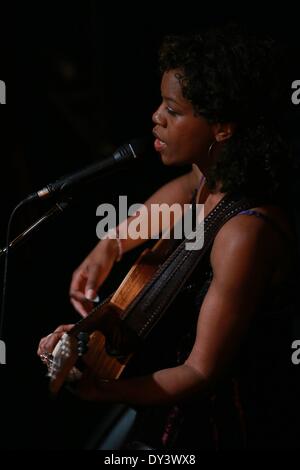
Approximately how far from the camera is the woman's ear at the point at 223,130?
5.67 feet

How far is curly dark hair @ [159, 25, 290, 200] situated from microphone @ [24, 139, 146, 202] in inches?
8.6

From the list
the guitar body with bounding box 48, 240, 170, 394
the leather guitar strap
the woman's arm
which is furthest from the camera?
the leather guitar strap

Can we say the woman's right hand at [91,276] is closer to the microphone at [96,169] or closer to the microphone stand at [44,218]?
the microphone stand at [44,218]

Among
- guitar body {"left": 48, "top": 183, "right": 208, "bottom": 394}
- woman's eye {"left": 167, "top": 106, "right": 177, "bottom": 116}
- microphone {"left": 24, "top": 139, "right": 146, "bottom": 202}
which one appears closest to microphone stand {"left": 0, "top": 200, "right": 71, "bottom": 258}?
microphone {"left": 24, "top": 139, "right": 146, "bottom": 202}

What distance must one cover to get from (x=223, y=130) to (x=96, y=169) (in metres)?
0.39

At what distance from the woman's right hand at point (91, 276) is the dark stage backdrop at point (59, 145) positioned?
0.45 meters

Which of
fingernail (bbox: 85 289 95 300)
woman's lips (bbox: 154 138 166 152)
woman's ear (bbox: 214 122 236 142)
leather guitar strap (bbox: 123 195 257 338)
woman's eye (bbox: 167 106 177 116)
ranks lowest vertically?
fingernail (bbox: 85 289 95 300)

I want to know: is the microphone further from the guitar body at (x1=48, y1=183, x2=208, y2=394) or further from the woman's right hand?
the woman's right hand

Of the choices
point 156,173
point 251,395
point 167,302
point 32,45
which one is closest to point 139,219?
point 156,173

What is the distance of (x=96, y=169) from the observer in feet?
5.32

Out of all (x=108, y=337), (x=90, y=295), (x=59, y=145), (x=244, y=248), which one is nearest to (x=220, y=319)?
(x=244, y=248)

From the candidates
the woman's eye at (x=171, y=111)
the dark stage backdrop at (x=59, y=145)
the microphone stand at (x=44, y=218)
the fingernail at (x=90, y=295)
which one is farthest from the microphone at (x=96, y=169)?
the dark stage backdrop at (x=59, y=145)

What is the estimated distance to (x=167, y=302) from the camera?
5.69 ft

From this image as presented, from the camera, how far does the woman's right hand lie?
215 centimetres
